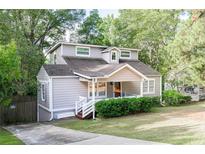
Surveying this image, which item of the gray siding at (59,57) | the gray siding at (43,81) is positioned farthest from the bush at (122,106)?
the gray siding at (59,57)

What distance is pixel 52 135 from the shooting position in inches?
269

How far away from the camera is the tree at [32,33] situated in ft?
33.0

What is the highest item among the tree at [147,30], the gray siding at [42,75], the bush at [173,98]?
the tree at [147,30]

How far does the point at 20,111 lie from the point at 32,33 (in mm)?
3251

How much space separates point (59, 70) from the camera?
408 inches

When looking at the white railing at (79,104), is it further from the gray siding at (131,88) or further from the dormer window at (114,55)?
the dormer window at (114,55)

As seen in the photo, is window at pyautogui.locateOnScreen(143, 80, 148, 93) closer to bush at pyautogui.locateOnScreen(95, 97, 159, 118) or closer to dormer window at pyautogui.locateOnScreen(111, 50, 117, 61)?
dormer window at pyautogui.locateOnScreen(111, 50, 117, 61)

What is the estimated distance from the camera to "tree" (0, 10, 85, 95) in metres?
10.0

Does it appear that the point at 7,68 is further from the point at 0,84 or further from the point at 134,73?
A: the point at 134,73

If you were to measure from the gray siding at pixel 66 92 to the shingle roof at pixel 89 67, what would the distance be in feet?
0.97

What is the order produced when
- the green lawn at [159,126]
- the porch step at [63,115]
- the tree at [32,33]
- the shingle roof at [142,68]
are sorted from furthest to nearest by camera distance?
the shingle roof at [142,68], the tree at [32,33], the porch step at [63,115], the green lawn at [159,126]

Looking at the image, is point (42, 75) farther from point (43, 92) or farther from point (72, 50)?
point (72, 50)

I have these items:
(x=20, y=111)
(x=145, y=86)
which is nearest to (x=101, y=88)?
(x=145, y=86)
